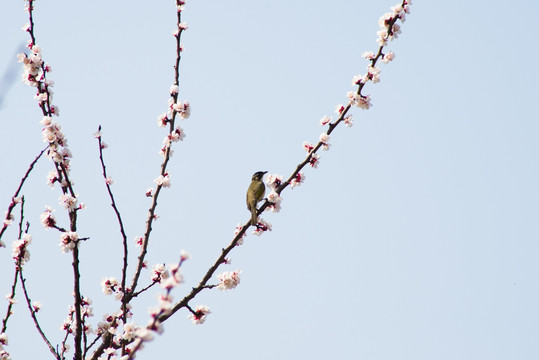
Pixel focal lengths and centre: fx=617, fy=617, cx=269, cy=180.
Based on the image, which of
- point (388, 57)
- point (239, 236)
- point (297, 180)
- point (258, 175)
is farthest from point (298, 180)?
point (258, 175)

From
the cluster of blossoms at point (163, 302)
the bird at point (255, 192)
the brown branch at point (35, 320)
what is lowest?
the cluster of blossoms at point (163, 302)

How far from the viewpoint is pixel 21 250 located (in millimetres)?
5367

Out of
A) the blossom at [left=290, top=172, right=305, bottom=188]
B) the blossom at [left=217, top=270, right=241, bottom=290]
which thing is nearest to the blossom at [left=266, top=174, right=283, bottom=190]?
the blossom at [left=290, top=172, right=305, bottom=188]

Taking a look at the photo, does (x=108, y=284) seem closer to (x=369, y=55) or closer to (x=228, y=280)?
(x=228, y=280)

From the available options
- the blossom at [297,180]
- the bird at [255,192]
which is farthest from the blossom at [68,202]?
the bird at [255,192]

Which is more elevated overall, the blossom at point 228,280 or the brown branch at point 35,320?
the blossom at point 228,280

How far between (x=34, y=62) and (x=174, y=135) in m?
1.57

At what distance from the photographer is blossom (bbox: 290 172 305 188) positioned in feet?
21.2

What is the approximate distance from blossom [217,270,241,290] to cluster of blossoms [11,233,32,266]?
193cm

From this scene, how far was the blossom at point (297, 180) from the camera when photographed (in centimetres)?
645

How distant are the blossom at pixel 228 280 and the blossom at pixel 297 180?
1.10 metres

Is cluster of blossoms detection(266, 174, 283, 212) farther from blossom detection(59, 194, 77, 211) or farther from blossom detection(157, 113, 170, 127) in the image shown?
blossom detection(59, 194, 77, 211)

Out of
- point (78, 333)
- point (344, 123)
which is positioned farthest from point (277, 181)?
point (78, 333)

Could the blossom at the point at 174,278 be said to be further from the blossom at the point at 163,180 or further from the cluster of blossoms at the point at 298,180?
the cluster of blossoms at the point at 298,180
